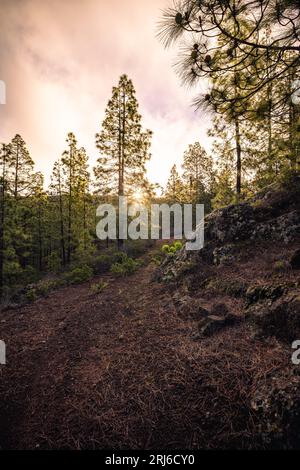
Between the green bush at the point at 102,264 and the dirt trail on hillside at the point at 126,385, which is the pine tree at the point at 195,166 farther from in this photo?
the dirt trail on hillside at the point at 126,385

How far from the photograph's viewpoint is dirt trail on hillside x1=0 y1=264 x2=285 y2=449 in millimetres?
2379

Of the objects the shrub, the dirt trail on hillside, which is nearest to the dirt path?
the dirt trail on hillside

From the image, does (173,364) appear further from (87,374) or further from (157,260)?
(157,260)

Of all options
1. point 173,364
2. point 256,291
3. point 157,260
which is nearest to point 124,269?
point 157,260

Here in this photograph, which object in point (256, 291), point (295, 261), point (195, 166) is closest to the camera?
point (256, 291)

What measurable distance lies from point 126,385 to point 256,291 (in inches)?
119

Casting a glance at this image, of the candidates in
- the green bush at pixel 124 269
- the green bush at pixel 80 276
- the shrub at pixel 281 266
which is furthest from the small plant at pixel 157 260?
the shrub at pixel 281 266

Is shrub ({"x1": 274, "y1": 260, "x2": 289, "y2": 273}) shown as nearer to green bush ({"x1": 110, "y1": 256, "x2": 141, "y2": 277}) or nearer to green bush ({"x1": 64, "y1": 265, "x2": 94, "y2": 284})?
green bush ({"x1": 110, "y1": 256, "x2": 141, "y2": 277})

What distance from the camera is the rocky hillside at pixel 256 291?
2221 millimetres

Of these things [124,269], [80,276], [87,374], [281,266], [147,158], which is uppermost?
[147,158]

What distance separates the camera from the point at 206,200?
22.8m

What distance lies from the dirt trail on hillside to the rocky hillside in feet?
0.34

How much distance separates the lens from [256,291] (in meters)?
4.35
